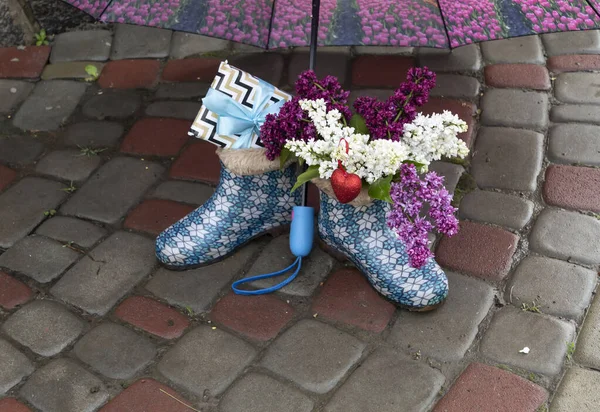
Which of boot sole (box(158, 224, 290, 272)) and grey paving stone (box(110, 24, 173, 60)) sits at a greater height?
grey paving stone (box(110, 24, 173, 60))

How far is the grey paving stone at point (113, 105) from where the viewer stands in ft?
9.54

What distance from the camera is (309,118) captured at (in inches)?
74.4

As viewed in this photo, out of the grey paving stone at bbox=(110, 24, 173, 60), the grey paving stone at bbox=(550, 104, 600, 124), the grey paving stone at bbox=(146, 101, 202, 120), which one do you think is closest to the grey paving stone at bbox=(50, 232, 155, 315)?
the grey paving stone at bbox=(146, 101, 202, 120)

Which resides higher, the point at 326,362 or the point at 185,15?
the point at 185,15

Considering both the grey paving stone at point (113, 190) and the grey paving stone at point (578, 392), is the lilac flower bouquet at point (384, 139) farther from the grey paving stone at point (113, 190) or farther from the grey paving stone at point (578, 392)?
the grey paving stone at point (113, 190)

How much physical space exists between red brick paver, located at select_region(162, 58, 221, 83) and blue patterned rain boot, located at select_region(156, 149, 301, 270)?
956 mm

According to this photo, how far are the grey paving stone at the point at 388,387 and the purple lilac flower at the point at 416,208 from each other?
11.5 inches

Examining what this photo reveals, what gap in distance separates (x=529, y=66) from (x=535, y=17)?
93cm

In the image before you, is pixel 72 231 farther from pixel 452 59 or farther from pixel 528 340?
pixel 452 59

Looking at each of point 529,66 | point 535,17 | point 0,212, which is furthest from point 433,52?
point 0,212

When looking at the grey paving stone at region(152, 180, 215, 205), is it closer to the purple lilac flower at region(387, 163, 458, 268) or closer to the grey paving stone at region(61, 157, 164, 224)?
the grey paving stone at region(61, 157, 164, 224)

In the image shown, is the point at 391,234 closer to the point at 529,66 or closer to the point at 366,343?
the point at 366,343

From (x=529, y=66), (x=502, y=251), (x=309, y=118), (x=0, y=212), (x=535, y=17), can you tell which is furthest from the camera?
(x=529, y=66)

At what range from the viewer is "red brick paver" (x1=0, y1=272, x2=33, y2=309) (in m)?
2.21
